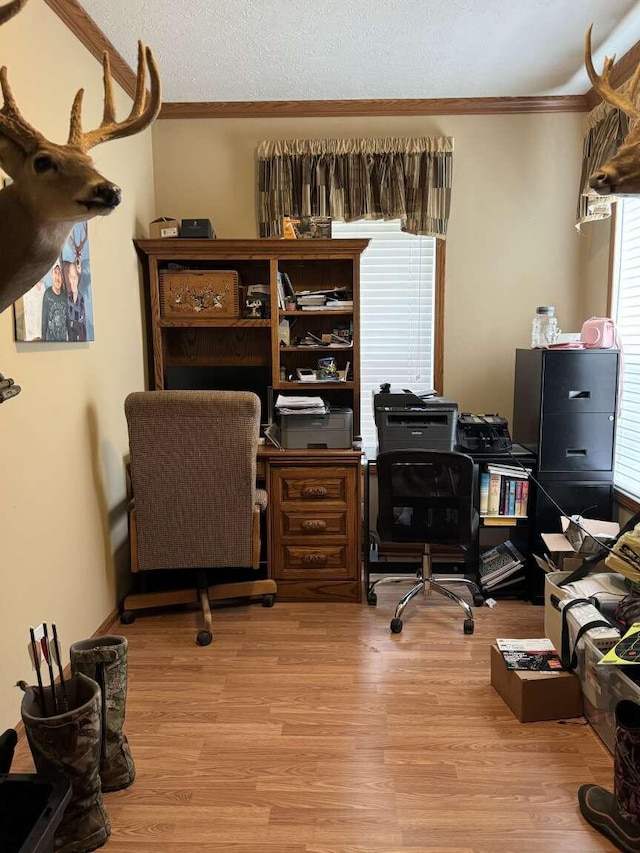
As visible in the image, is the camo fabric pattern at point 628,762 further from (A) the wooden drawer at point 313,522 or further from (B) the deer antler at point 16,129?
(B) the deer antler at point 16,129

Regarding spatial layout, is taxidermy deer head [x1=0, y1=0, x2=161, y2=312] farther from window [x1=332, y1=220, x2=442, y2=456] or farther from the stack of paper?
window [x1=332, y1=220, x2=442, y2=456]

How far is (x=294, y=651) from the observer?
108 inches

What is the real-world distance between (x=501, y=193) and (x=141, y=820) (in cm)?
359

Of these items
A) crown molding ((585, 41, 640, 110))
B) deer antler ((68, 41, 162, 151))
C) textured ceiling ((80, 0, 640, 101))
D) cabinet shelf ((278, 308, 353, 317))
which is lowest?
cabinet shelf ((278, 308, 353, 317))

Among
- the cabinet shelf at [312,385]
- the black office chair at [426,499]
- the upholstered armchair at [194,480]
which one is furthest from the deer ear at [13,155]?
the cabinet shelf at [312,385]

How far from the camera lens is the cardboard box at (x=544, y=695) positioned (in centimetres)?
219

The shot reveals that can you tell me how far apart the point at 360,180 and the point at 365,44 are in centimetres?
81

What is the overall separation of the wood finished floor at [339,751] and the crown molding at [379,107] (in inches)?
115

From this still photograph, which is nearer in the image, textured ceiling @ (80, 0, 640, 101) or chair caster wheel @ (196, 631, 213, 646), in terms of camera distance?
textured ceiling @ (80, 0, 640, 101)

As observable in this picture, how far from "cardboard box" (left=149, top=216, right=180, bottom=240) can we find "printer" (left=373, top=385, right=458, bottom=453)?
1.53 m

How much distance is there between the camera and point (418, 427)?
320cm

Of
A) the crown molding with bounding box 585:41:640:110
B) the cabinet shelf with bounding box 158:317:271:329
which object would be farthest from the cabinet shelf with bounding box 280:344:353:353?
the crown molding with bounding box 585:41:640:110

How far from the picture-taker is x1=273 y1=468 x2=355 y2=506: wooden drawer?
3.21 metres

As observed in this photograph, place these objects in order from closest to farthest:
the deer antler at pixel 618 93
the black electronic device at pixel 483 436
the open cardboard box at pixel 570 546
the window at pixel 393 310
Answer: the deer antler at pixel 618 93 → the open cardboard box at pixel 570 546 → the black electronic device at pixel 483 436 → the window at pixel 393 310
